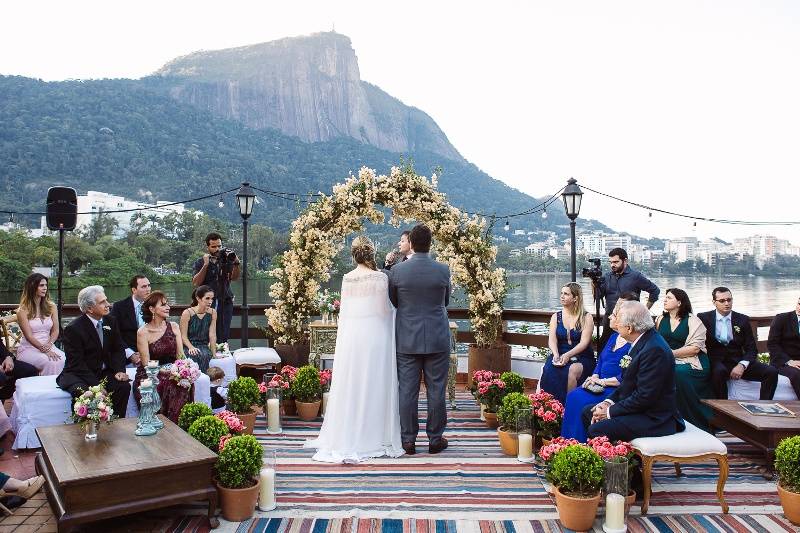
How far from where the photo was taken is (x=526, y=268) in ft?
55.6

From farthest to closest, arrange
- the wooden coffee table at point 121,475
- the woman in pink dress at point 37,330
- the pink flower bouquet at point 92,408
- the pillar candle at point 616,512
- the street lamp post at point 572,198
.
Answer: the street lamp post at point 572,198, the woman in pink dress at point 37,330, the pink flower bouquet at point 92,408, the pillar candle at point 616,512, the wooden coffee table at point 121,475

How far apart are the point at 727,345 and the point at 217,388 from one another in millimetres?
5214

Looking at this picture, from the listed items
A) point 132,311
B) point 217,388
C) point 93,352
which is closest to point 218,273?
point 132,311

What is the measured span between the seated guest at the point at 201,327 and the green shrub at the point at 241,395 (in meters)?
0.75

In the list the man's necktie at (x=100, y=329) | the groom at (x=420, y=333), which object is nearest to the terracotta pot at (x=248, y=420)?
the man's necktie at (x=100, y=329)

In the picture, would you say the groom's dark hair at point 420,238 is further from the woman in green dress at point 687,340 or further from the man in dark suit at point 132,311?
the man in dark suit at point 132,311

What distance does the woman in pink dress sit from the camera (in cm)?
663

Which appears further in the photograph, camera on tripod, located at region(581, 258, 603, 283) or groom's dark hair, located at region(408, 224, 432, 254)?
→ camera on tripod, located at region(581, 258, 603, 283)

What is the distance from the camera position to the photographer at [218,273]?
7816mm

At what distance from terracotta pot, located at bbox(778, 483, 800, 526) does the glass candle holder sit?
5.84ft

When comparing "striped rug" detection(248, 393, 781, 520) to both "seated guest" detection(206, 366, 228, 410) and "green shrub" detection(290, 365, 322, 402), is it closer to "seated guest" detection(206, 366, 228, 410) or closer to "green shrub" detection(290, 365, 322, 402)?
"green shrub" detection(290, 365, 322, 402)

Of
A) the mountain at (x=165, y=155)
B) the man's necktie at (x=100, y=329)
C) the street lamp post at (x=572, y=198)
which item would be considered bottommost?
the man's necktie at (x=100, y=329)

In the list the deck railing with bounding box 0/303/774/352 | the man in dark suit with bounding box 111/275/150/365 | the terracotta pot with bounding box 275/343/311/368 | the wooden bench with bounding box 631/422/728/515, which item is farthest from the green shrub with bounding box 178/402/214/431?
the deck railing with bounding box 0/303/774/352

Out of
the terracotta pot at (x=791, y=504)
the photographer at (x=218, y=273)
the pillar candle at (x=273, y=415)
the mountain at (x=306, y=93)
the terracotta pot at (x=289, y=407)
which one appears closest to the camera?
the terracotta pot at (x=791, y=504)
